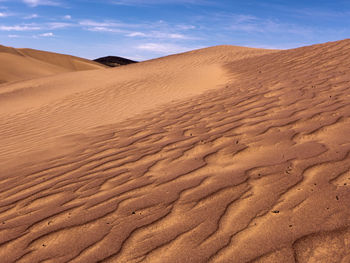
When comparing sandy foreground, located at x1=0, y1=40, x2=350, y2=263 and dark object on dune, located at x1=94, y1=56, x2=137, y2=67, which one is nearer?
sandy foreground, located at x1=0, y1=40, x2=350, y2=263

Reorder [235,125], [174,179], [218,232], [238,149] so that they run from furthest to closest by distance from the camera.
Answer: [235,125] < [238,149] < [174,179] < [218,232]

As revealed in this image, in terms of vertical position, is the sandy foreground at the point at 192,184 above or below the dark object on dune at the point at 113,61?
below

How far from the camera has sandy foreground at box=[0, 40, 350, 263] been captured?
1884 mm

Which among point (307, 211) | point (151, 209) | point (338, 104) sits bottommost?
point (151, 209)

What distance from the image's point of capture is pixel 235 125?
13.9 feet

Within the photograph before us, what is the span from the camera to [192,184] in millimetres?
2695

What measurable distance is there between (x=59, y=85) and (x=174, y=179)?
11366mm

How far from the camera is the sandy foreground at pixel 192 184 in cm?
Answer: 188

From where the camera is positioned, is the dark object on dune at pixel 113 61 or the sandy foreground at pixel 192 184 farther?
the dark object on dune at pixel 113 61

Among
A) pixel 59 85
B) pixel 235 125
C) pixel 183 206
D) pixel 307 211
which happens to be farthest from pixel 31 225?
pixel 59 85

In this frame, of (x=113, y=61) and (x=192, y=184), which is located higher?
(x=113, y=61)

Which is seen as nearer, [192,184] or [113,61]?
[192,184]

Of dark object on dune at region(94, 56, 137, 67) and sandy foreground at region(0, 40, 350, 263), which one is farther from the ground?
dark object on dune at region(94, 56, 137, 67)

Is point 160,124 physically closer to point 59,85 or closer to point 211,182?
point 211,182
